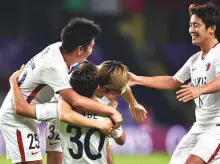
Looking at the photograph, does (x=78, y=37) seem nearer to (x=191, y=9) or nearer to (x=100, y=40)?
(x=191, y=9)

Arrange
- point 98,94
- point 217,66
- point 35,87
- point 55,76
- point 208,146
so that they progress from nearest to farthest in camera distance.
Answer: point 98,94 < point 55,76 < point 35,87 < point 208,146 < point 217,66

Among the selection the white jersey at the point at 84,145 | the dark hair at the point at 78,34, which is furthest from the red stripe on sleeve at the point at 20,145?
the white jersey at the point at 84,145

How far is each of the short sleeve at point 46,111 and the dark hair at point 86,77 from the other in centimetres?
47

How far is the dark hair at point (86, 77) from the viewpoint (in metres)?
4.49

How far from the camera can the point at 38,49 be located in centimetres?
1400

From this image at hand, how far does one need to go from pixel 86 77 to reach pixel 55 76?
0.76 m

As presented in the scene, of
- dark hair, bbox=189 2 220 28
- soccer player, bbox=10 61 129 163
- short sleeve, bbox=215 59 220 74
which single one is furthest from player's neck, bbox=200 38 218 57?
soccer player, bbox=10 61 129 163

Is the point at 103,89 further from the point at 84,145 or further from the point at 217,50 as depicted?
the point at 217,50

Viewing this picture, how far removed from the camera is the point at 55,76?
17.0ft

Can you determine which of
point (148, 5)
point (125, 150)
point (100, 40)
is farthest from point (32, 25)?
point (125, 150)

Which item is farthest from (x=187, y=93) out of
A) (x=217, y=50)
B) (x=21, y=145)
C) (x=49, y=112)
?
(x=21, y=145)

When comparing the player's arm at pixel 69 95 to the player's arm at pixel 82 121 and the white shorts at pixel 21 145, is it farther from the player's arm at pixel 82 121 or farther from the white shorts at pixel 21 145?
the white shorts at pixel 21 145

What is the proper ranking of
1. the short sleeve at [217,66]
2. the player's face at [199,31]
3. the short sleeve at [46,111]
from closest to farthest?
the short sleeve at [46,111] → the short sleeve at [217,66] → the player's face at [199,31]

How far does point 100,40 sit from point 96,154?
10660 millimetres
